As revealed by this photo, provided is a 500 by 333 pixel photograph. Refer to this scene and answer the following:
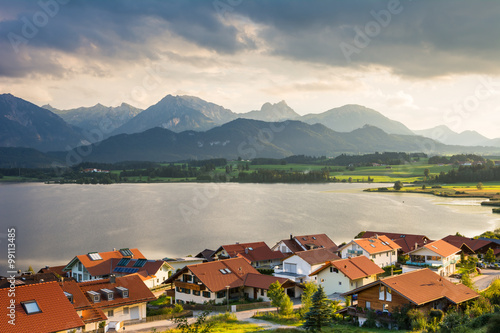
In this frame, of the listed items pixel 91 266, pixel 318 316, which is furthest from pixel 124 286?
pixel 91 266

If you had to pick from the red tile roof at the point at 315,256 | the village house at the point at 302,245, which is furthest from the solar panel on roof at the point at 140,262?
the red tile roof at the point at 315,256

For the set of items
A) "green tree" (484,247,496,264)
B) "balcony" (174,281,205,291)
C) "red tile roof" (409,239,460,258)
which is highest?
"red tile roof" (409,239,460,258)

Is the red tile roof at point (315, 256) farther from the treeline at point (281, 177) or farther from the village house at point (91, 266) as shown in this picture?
the treeline at point (281, 177)

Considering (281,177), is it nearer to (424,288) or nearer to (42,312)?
(424,288)

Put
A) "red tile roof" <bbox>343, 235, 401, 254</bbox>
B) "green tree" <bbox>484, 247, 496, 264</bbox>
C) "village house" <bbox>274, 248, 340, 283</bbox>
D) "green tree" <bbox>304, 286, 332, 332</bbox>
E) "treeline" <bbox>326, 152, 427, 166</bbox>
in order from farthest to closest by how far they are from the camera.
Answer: "treeline" <bbox>326, 152, 427, 166</bbox>
"green tree" <bbox>484, 247, 496, 264</bbox>
"red tile roof" <bbox>343, 235, 401, 254</bbox>
"village house" <bbox>274, 248, 340, 283</bbox>
"green tree" <bbox>304, 286, 332, 332</bbox>

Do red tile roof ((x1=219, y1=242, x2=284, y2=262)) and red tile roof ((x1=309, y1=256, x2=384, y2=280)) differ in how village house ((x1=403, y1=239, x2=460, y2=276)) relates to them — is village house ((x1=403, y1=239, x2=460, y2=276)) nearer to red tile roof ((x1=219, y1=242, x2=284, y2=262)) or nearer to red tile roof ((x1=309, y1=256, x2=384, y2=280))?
red tile roof ((x1=309, y1=256, x2=384, y2=280))

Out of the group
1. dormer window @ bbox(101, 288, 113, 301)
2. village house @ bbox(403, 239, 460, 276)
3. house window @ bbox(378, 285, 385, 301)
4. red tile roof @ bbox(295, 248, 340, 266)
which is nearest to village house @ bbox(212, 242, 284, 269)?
red tile roof @ bbox(295, 248, 340, 266)
